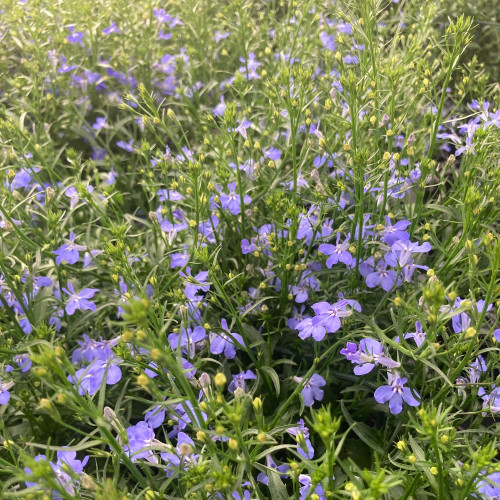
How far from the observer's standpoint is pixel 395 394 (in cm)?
181

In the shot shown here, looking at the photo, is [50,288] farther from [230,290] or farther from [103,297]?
[230,290]

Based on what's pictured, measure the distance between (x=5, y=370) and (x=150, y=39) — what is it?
7.87ft

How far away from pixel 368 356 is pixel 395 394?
207 millimetres

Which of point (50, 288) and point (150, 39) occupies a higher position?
point (150, 39)

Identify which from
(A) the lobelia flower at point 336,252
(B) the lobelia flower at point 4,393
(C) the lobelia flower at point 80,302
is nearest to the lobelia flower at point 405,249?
(A) the lobelia flower at point 336,252

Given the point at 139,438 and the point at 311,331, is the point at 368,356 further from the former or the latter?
the point at 139,438

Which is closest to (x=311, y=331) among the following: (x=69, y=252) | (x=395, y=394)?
(x=395, y=394)

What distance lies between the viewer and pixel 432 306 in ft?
4.55

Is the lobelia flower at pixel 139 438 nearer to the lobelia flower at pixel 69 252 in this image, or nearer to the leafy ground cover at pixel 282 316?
the leafy ground cover at pixel 282 316

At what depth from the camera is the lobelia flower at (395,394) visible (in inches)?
70.3

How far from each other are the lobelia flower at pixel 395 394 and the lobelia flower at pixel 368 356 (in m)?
0.09

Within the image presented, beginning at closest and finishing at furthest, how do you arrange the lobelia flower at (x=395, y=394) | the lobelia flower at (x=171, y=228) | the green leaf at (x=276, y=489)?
the green leaf at (x=276, y=489), the lobelia flower at (x=395, y=394), the lobelia flower at (x=171, y=228)

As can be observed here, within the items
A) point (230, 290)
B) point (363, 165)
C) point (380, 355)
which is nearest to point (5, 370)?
point (230, 290)

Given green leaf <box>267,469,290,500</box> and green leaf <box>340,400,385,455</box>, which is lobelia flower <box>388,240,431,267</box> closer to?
green leaf <box>340,400,385,455</box>
